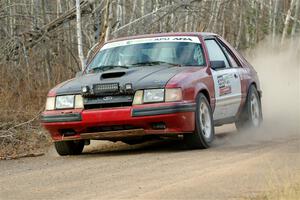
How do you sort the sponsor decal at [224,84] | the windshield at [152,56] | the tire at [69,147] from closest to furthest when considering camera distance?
1. the tire at [69,147]
2. the windshield at [152,56]
3. the sponsor decal at [224,84]

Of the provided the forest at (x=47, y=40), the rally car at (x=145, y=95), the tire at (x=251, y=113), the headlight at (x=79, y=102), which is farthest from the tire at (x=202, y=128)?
the forest at (x=47, y=40)

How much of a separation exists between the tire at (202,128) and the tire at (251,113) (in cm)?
167

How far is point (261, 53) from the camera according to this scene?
82.1 ft

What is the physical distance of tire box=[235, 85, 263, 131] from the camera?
12.2 metres

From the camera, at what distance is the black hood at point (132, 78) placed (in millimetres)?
9742

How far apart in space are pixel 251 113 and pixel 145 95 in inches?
120

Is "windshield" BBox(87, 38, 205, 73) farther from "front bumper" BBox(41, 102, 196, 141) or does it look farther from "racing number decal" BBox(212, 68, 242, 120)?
"front bumper" BBox(41, 102, 196, 141)

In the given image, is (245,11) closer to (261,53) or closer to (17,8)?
(261,53)

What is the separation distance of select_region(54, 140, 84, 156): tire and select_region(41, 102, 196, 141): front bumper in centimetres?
49

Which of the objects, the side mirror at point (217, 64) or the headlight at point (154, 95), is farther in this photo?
the side mirror at point (217, 64)

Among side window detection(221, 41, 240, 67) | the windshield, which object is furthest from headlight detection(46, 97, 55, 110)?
side window detection(221, 41, 240, 67)

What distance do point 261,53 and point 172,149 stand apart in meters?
14.9

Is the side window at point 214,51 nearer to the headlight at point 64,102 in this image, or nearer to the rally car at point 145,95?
the rally car at point 145,95

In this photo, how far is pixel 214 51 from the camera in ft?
38.1
